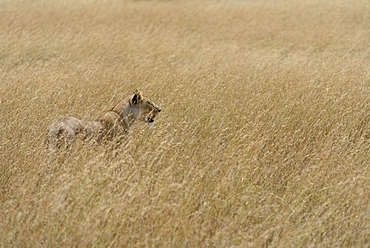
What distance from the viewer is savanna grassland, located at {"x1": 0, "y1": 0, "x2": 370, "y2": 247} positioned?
3.49 m

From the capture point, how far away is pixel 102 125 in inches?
207

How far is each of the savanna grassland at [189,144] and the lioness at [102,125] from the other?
18 cm

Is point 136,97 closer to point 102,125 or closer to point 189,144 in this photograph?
point 102,125

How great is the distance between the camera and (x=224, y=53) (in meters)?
10.9

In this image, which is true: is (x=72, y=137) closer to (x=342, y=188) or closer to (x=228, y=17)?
(x=342, y=188)

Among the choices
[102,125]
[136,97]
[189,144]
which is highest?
[136,97]

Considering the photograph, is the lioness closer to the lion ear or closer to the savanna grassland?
the lion ear

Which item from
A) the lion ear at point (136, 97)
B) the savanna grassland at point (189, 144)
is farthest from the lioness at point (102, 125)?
the savanna grassland at point (189, 144)

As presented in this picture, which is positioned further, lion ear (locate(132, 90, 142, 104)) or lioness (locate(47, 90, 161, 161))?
lion ear (locate(132, 90, 142, 104))

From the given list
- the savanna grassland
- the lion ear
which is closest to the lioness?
the lion ear

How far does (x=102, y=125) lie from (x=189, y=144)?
1.10m

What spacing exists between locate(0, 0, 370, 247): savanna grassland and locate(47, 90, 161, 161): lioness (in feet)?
0.58

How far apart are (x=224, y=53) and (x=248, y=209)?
24.7 feet

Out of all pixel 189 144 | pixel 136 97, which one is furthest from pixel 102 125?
pixel 189 144
